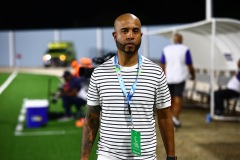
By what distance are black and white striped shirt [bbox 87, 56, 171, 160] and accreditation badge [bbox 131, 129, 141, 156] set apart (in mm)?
34

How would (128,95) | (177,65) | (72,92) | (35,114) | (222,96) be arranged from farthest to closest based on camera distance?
1. (72,92)
2. (222,96)
3. (35,114)
4. (177,65)
5. (128,95)

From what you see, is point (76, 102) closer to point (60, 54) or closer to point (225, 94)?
point (225, 94)

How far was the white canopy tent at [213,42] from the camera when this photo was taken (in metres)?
10.3

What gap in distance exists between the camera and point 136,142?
3035 millimetres

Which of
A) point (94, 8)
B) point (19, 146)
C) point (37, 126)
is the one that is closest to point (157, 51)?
point (94, 8)

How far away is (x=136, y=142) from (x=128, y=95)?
320 millimetres

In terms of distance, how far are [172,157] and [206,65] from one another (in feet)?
38.0

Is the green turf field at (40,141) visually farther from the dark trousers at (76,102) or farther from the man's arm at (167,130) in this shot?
the man's arm at (167,130)

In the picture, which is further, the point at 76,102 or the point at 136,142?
the point at 76,102

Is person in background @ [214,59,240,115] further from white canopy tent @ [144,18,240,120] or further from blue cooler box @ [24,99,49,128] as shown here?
blue cooler box @ [24,99,49,128]

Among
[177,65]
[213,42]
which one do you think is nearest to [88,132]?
[177,65]

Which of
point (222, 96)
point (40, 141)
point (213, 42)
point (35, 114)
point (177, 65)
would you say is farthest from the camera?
point (222, 96)

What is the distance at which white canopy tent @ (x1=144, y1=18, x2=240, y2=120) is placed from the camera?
10284 millimetres

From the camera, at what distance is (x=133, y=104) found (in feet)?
10.1
